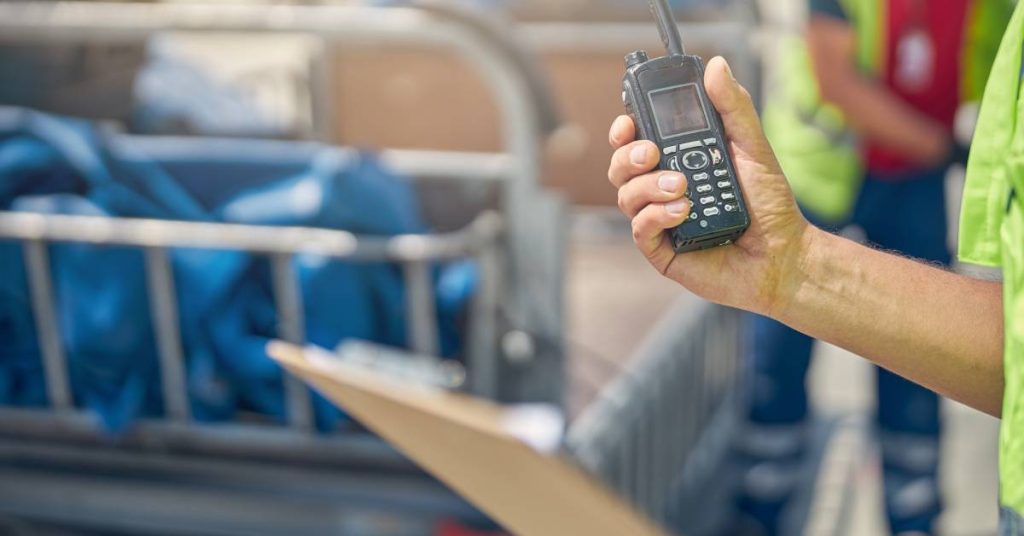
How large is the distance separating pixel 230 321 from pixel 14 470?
0.49 m

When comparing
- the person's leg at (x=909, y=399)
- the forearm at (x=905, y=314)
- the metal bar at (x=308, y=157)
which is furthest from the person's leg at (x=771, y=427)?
the forearm at (x=905, y=314)

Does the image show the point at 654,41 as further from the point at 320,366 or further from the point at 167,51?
the point at 320,366

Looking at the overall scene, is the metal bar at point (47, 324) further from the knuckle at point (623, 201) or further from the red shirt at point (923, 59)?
the red shirt at point (923, 59)

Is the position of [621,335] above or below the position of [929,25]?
below

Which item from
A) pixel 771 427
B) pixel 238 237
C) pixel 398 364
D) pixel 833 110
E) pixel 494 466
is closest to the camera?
pixel 494 466

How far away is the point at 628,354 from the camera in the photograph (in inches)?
96.3

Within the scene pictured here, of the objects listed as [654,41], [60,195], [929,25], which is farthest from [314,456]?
[654,41]

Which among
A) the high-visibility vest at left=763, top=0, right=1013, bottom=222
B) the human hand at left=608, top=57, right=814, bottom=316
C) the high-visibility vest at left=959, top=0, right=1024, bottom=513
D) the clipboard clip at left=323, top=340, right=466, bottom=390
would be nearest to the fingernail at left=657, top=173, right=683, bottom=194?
the human hand at left=608, top=57, right=814, bottom=316

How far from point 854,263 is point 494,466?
0.40m

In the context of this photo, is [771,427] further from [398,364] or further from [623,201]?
[623,201]

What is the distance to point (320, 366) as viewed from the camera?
1.08m

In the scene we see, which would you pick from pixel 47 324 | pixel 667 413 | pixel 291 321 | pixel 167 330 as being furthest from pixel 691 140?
pixel 667 413

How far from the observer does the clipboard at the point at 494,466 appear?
1.07 m

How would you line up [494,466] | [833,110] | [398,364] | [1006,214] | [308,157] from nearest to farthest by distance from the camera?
[1006,214] < [494,466] < [398,364] < [308,157] < [833,110]
